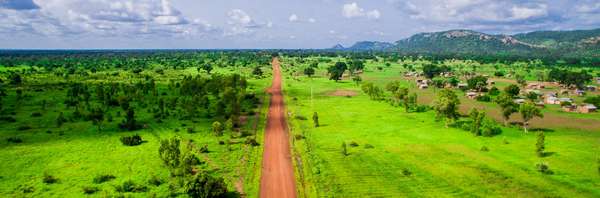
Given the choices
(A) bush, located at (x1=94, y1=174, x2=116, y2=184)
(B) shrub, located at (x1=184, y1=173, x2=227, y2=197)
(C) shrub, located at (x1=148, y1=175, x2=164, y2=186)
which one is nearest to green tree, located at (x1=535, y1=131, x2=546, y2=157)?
(B) shrub, located at (x1=184, y1=173, x2=227, y2=197)

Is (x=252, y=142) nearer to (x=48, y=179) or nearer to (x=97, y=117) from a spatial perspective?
(x=48, y=179)

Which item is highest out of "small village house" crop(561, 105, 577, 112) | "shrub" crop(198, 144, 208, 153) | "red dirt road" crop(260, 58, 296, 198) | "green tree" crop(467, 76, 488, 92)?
"green tree" crop(467, 76, 488, 92)

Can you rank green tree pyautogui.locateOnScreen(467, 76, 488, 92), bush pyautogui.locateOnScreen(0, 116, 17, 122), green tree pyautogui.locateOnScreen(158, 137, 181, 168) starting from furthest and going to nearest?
green tree pyautogui.locateOnScreen(467, 76, 488, 92) → bush pyautogui.locateOnScreen(0, 116, 17, 122) → green tree pyautogui.locateOnScreen(158, 137, 181, 168)

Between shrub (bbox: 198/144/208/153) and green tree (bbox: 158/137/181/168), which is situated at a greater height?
green tree (bbox: 158/137/181/168)

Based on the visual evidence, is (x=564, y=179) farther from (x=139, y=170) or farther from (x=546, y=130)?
(x=139, y=170)

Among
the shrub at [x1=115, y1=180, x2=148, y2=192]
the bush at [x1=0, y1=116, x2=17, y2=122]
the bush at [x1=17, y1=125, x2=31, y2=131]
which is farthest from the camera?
the bush at [x1=0, y1=116, x2=17, y2=122]

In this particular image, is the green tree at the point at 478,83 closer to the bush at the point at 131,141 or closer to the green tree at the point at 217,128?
the green tree at the point at 217,128

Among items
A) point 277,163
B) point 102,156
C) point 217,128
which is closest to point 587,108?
point 277,163

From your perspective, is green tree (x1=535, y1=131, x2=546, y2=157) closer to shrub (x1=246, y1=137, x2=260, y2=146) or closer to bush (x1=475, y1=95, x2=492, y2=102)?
shrub (x1=246, y1=137, x2=260, y2=146)
